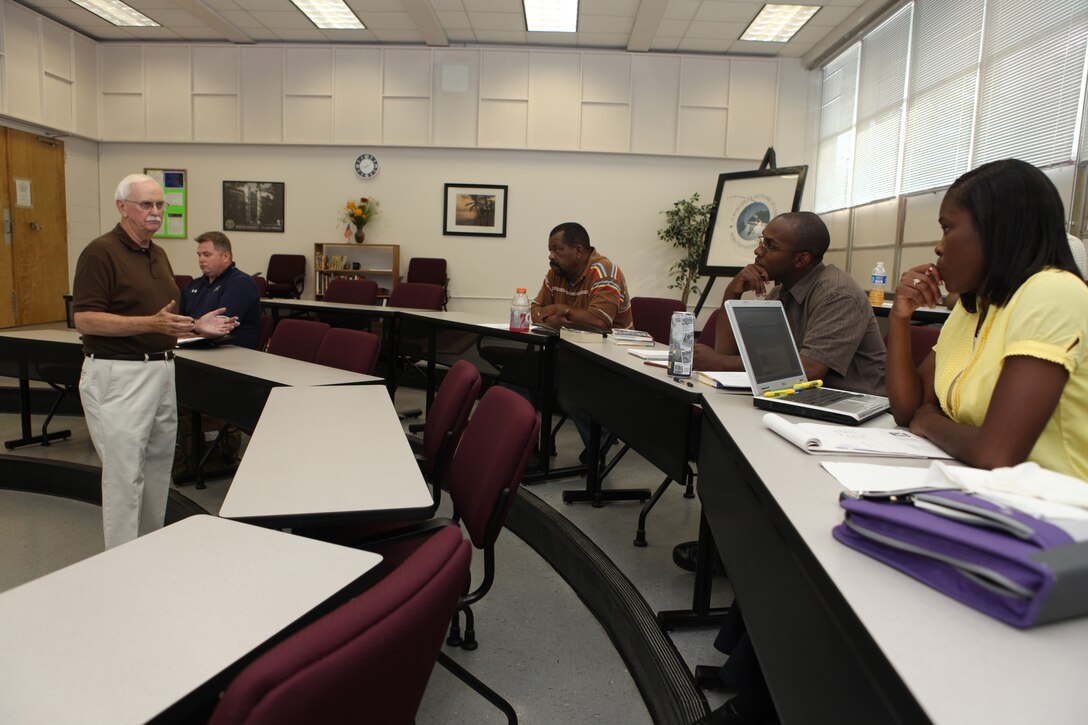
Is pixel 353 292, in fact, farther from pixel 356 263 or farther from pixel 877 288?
pixel 877 288

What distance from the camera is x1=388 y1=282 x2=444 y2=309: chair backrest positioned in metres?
5.61

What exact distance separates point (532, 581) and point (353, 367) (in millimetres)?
1314

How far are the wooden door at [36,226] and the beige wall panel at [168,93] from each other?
1220mm

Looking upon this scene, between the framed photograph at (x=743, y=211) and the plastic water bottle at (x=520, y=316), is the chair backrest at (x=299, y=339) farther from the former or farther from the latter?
Result: the framed photograph at (x=743, y=211)

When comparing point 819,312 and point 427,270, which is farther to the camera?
point 427,270

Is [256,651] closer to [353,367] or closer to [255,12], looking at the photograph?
[353,367]

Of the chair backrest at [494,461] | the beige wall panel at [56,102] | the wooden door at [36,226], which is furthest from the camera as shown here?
the beige wall panel at [56,102]

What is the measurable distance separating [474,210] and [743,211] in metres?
3.50

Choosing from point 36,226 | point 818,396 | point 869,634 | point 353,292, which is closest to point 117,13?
point 36,226

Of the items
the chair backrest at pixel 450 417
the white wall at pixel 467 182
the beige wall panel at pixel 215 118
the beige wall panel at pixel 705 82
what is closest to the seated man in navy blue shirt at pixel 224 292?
the chair backrest at pixel 450 417

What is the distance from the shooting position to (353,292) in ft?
20.2

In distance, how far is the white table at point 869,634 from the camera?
535 millimetres

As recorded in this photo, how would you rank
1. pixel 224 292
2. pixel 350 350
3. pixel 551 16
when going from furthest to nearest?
1. pixel 551 16
2. pixel 224 292
3. pixel 350 350

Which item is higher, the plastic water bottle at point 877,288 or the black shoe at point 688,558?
the plastic water bottle at point 877,288
